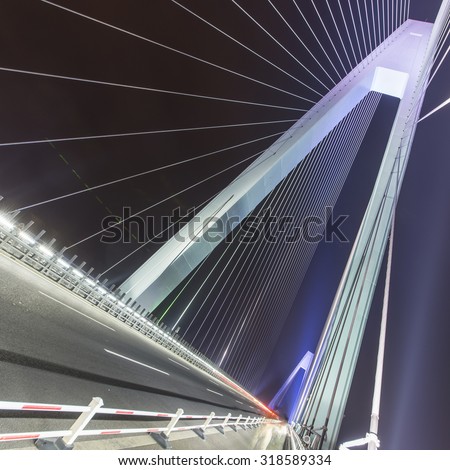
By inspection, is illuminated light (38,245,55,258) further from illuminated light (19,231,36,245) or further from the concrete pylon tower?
the concrete pylon tower

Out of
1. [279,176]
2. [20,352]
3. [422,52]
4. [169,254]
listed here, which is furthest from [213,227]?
[422,52]

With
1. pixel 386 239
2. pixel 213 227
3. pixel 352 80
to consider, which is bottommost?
pixel 213 227

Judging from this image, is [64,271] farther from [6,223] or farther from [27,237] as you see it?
[6,223]

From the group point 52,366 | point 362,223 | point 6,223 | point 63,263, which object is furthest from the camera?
point 63,263

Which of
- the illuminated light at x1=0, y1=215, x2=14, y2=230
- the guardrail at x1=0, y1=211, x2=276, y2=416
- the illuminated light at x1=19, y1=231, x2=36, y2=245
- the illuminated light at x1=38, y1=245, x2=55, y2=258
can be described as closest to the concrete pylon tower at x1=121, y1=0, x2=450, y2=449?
the guardrail at x1=0, y1=211, x2=276, y2=416

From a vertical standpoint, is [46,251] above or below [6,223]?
below

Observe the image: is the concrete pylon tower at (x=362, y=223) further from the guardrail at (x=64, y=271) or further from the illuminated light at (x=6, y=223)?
the illuminated light at (x=6, y=223)

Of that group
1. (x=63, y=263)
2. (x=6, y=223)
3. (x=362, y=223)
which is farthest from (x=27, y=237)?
(x=362, y=223)
